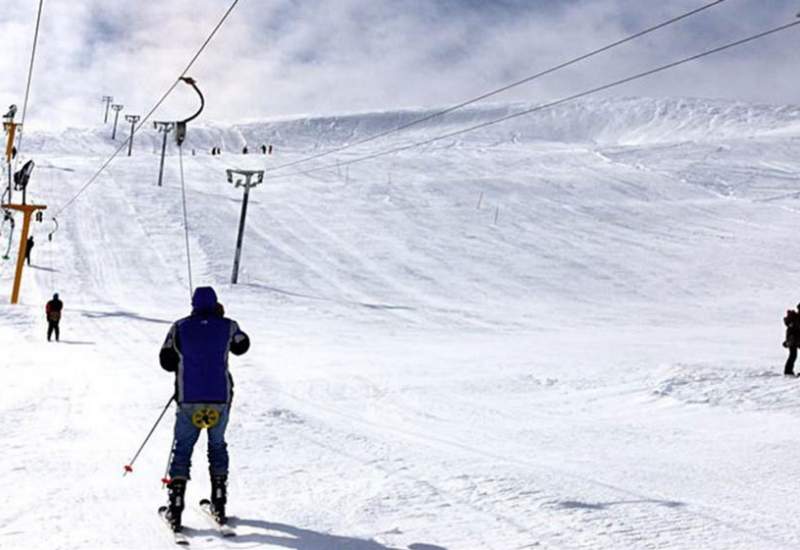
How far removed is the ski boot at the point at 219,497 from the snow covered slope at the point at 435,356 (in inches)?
5.1

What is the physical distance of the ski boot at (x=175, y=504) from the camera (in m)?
5.52

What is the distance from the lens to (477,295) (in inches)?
1262

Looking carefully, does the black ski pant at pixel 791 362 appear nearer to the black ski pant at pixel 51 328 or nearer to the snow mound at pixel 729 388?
the snow mound at pixel 729 388

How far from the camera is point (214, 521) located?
573cm

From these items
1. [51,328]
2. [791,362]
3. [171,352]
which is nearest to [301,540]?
[171,352]

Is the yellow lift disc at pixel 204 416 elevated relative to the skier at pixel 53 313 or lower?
elevated

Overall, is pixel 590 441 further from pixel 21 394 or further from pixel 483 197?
pixel 483 197

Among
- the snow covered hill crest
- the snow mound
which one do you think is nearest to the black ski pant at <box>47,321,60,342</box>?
the snow mound

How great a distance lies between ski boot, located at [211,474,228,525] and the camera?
224 inches

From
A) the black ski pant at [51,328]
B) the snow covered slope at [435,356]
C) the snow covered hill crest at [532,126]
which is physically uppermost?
the snow covered hill crest at [532,126]

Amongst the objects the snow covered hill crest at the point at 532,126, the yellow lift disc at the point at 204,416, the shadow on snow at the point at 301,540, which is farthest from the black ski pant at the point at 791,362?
the snow covered hill crest at the point at 532,126

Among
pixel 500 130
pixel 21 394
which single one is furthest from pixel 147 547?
pixel 500 130

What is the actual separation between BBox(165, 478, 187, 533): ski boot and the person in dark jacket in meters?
0.01

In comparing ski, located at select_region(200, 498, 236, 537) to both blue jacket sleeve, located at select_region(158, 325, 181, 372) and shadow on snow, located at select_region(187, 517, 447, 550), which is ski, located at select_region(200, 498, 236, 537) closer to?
shadow on snow, located at select_region(187, 517, 447, 550)
